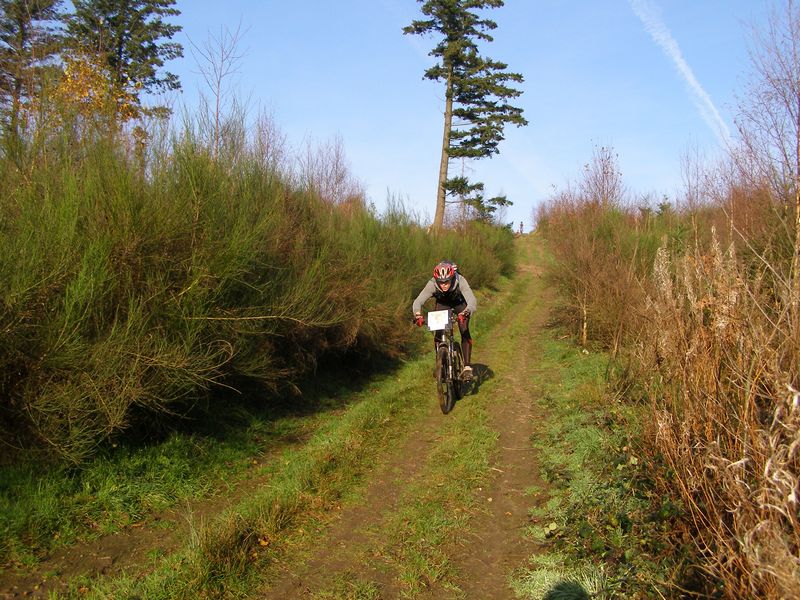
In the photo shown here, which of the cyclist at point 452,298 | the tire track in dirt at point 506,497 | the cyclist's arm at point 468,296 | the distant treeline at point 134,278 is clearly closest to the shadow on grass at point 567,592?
the tire track in dirt at point 506,497

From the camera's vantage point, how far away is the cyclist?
8367mm

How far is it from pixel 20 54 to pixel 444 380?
743 cm

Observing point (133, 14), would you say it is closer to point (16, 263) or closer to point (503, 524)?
point (16, 263)

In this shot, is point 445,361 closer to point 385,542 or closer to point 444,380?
point 444,380

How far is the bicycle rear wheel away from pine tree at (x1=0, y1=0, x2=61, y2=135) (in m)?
5.72

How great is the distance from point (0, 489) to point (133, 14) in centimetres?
1978

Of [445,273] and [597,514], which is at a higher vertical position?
[445,273]

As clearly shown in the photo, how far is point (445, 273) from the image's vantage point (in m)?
8.53

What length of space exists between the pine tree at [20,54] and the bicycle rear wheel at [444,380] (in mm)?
5724

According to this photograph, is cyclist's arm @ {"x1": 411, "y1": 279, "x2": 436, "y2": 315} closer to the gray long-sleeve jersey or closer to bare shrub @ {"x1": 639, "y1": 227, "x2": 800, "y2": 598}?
the gray long-sleeve jersey

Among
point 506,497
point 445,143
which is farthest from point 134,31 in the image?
point 506,497

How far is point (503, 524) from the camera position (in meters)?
4.68

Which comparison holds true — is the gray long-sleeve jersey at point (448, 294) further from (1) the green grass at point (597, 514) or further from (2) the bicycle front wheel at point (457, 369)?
(1) the green grass at point (597, 514)

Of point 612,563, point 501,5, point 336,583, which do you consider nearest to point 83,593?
point 336,583
